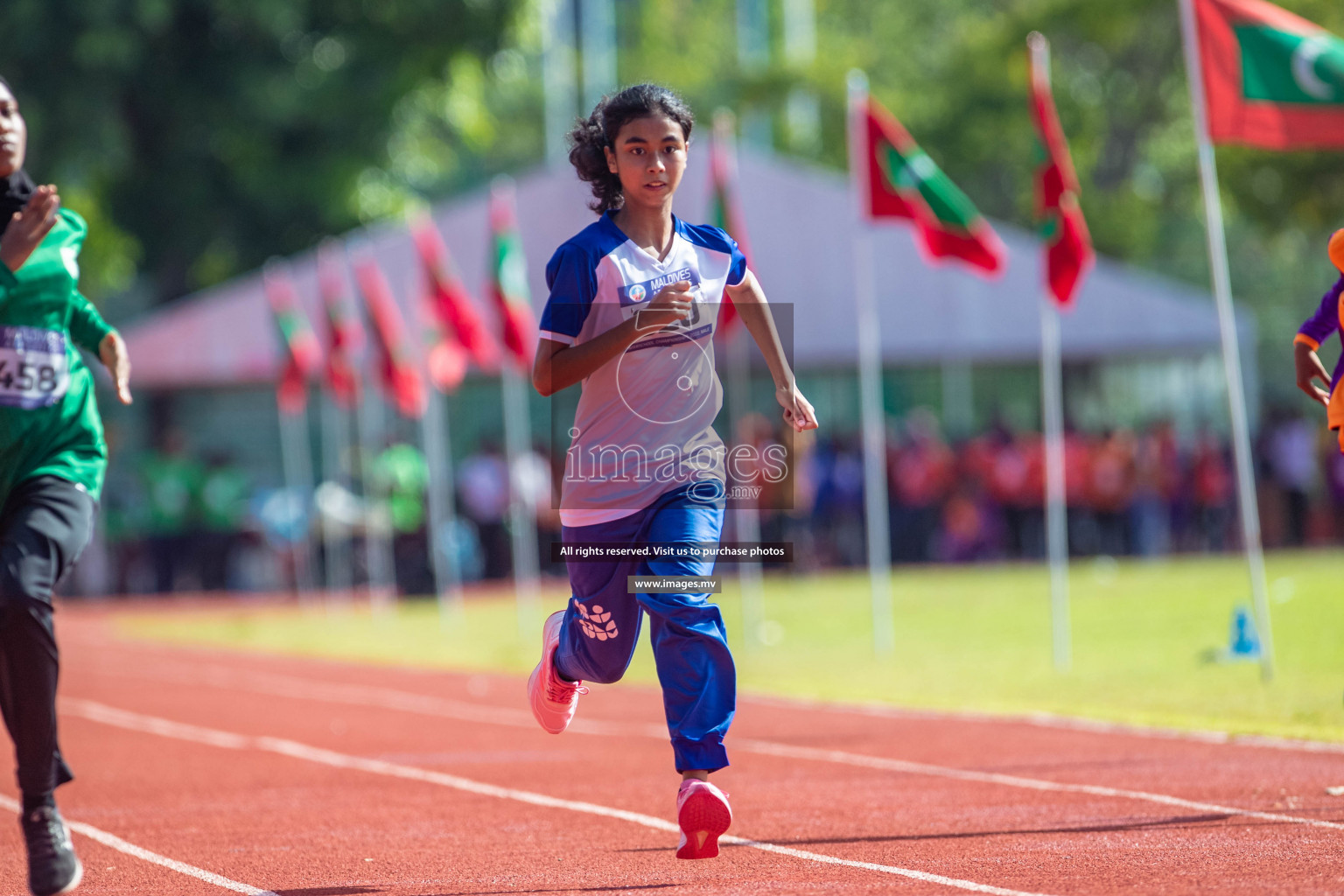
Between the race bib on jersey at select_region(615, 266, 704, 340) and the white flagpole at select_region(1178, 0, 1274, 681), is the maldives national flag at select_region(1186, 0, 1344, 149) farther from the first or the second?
the race bib on jersey at select_region(615, 266, 704, 340)

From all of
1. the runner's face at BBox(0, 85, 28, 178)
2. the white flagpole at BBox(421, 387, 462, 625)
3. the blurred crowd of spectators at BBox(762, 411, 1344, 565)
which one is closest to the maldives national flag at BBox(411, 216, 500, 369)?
the white flagpole at BBox(421, 387, 462, 625)

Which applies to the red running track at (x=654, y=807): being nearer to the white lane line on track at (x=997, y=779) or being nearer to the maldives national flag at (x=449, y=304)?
the white lane line on track at (x=997, y=779)

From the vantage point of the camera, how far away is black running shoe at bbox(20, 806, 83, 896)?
491cm

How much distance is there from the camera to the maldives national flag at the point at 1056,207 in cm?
1377

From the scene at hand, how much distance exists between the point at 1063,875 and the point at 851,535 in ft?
76.2

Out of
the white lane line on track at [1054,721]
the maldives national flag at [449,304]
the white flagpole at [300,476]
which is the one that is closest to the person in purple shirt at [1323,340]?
the white lane line on track at [1054,721]

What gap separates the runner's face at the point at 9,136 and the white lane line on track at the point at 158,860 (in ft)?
7.63

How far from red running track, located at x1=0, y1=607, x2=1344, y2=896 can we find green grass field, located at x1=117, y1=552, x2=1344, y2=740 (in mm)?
1153

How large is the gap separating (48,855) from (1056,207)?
1057cm

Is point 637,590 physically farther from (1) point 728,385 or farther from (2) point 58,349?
(1) point 728,385

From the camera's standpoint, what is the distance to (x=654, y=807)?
7578 millimetres

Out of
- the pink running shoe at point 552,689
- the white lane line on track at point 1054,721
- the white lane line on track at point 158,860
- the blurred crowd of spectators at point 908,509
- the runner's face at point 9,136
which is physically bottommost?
the white lane line on track at point 1054,721

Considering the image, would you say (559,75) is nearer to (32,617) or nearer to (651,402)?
(651,402)

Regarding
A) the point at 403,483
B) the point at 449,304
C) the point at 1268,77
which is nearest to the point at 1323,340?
the point at 1268,77
